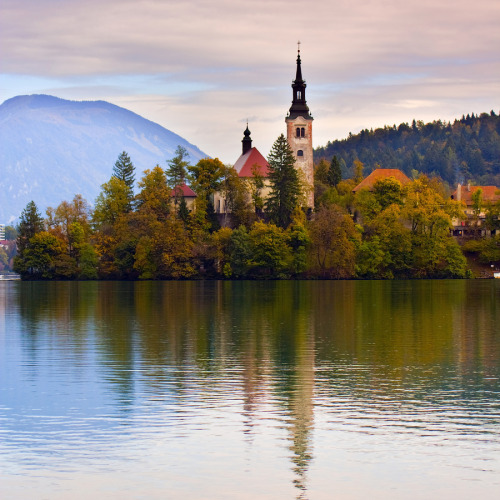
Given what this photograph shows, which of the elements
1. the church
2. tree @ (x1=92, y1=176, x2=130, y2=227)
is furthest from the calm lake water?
the church

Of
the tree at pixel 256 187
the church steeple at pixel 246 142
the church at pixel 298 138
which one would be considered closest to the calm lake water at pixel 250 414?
the tree at pixel 256 187

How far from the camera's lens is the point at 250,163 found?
146 m

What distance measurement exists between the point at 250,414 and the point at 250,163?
127m

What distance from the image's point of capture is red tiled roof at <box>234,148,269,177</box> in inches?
5620

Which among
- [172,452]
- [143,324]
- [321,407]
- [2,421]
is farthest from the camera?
[143,324]

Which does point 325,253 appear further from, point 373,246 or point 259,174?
point 259,174

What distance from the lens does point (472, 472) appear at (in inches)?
582

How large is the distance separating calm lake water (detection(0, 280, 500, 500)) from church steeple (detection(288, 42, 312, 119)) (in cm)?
10871

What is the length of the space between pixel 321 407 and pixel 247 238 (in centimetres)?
9674

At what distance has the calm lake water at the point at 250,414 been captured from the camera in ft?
47.1

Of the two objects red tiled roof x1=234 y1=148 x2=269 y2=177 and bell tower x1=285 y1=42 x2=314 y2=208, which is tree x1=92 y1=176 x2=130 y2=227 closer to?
red tiled roof x1=234 y1=148 x2=269 y2=177

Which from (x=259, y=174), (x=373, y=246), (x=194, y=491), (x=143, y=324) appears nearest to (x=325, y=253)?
(x=373, y=246)

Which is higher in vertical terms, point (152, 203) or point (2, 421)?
point (152, 203)

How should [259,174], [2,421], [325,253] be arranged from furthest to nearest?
[259,174], [325,253], [2,421]
